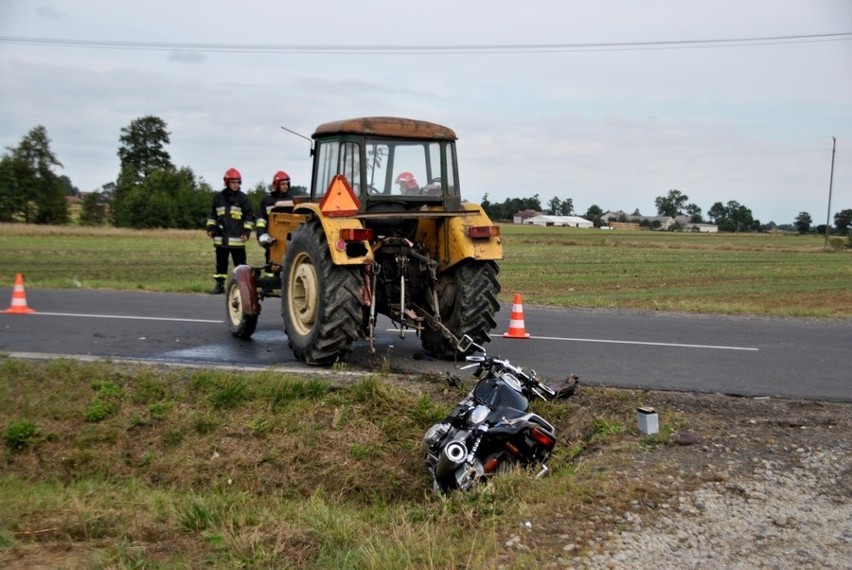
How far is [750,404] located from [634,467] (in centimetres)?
232

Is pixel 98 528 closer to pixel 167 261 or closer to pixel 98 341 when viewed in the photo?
pixel 98 341

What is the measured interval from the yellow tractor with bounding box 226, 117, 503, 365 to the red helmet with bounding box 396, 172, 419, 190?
0.4 inches

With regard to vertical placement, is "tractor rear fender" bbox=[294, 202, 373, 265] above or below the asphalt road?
above

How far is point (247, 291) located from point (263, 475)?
3464mm

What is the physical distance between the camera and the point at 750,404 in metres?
7.59

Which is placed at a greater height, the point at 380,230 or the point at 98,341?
the point at 380,230

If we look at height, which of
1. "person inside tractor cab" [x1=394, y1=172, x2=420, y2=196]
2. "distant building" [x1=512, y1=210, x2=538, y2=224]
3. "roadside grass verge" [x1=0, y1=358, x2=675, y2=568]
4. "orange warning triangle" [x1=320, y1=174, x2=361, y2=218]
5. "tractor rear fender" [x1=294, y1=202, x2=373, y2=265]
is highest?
"distant building" [x1=512, y1=210, x2=538, y2=224]

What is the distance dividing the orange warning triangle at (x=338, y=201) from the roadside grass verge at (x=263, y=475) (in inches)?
68.2

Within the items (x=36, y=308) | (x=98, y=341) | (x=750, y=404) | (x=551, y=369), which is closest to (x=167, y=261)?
(x=36, y=308)

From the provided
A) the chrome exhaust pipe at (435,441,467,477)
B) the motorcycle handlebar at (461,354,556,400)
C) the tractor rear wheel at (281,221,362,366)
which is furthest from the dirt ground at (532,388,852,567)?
the tractor rear wheel at (281,221,362,366)

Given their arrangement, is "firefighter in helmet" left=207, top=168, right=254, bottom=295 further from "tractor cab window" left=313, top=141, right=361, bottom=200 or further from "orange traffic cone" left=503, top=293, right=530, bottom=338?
"orange traffic cone" left=503, top=293, right=530, bottom=338

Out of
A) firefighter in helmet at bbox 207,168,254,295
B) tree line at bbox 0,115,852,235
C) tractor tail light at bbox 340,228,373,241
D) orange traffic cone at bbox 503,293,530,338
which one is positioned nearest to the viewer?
tractor tail light at bbox 340,228,373,241

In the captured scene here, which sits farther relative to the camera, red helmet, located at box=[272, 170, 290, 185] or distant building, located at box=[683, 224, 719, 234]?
distant building, located at box=[683, 224, 719, 234]

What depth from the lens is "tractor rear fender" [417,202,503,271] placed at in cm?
911
